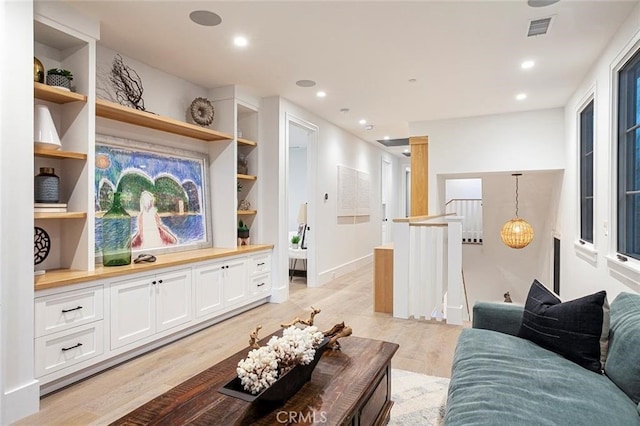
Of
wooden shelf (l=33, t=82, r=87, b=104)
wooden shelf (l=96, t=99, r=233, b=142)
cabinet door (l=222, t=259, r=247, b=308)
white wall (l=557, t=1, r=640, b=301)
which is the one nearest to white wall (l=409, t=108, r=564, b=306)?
white wall (l=557, t=1, r=640, b=301)

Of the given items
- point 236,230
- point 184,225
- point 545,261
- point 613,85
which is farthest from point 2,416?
point 545,261

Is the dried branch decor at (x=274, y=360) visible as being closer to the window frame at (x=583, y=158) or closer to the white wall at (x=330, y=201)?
the white wall at (x=330, y=201)

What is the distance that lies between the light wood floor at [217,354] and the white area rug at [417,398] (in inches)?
6.3

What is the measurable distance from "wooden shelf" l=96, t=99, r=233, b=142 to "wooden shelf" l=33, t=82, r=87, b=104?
183 millimetres

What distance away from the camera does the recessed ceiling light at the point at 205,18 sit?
2.78m

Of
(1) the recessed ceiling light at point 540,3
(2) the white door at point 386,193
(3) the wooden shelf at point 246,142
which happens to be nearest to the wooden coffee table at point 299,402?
(1) the recessed ceiling light at point 540,3

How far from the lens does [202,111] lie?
165 inches

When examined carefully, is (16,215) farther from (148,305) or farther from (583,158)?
(583,158)

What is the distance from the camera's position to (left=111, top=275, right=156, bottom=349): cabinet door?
286cm

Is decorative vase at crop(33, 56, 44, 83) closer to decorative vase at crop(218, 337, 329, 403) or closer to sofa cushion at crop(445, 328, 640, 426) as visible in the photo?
decorative vase at crop(218, 337, 329, 403)

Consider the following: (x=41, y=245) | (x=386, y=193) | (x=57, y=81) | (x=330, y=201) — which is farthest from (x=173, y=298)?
(x=386, y=193)

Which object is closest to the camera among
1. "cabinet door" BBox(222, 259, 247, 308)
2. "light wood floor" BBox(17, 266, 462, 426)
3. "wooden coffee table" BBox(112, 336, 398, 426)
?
"wooden coffee table" BBox(112, 336, 398, 426)

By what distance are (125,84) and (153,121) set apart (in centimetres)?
42

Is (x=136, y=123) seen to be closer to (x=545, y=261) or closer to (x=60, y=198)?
(x=60, y=198)
